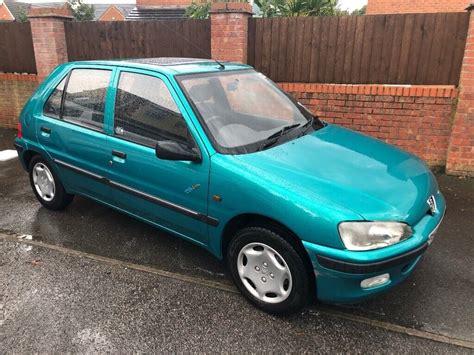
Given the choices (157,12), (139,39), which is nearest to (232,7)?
(139,39)

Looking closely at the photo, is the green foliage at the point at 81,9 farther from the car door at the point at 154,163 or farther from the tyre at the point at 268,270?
the tyre at the point at 268,270

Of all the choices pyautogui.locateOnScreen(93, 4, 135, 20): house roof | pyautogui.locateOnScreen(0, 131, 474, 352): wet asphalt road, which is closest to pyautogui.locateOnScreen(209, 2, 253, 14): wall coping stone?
pyautogui.locateOnScreen(0, 131, 474, 352): wet asphalt road

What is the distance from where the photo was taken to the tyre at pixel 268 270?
8.53 ft

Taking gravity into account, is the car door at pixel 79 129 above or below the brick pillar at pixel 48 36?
below

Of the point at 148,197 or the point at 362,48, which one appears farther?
the point at 362,48

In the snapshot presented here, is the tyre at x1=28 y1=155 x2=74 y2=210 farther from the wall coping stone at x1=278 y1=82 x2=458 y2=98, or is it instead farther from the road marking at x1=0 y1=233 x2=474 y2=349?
the wall coping stone at x1=278 y1=82 x2=458 y2=98

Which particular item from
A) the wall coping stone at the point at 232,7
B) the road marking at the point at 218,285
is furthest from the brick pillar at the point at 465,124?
the road marking at the point at 218,285

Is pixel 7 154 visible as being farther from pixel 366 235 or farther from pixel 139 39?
pixel 366 235

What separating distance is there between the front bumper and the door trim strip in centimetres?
85

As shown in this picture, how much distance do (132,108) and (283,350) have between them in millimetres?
2212

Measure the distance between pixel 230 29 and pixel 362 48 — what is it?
79.8 inches

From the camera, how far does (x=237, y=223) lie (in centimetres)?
288

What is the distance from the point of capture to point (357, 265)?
7.70 ft

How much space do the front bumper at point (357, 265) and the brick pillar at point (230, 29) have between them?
456cm
